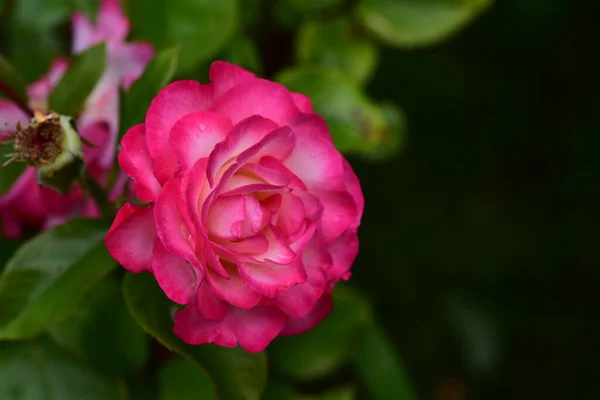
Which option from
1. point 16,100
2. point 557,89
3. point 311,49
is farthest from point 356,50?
point 557,89

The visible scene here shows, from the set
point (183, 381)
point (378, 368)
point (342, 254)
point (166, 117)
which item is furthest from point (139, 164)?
point (378, 368)

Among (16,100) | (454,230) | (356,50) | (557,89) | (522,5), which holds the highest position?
(16,100)

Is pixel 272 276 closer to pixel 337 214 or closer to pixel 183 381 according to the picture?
pixel 337 214

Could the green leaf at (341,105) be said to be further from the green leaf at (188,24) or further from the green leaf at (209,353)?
the green leaf at (209,353)

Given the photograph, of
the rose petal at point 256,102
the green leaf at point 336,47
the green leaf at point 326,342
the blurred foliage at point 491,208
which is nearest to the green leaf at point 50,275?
the rose petal at point 256,102

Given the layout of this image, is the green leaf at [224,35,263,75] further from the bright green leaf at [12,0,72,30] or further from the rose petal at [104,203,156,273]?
the rose petal at [104,203,156,273]

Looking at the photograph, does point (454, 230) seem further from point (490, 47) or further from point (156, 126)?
point (156, 126)

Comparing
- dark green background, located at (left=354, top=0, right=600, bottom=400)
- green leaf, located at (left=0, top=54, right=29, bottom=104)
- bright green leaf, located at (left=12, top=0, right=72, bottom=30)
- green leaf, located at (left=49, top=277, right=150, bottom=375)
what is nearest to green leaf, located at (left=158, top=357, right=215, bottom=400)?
green leaf, located at (left=49, top=277, right=150, bottom=375)
